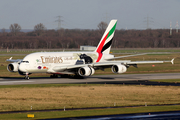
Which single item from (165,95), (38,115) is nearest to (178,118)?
(38,115)

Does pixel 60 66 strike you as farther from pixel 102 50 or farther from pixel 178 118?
pixel 178 118

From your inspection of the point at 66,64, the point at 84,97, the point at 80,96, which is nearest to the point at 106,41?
the point at 66,64

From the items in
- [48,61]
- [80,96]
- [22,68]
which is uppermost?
[48,61]

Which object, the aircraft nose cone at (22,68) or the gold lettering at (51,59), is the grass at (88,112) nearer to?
the aircraft nose cone at (22,68)

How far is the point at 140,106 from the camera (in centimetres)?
2995

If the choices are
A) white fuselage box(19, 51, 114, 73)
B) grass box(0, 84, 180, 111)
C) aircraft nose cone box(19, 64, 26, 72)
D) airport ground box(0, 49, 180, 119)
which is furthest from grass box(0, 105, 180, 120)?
white fuselage box(19, 51, 114, 73)

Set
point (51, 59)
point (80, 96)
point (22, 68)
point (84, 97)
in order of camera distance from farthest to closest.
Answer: point (51, 59), point (22, 68), point (80, 96), point (84, 97)

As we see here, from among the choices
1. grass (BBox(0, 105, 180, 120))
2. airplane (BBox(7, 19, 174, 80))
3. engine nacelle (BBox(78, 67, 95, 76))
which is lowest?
grass (BBox(0, 105, 180, 120))

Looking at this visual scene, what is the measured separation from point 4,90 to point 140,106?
19052 millimetres

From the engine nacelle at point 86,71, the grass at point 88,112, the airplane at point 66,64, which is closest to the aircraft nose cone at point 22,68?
the airplane at point 66,64

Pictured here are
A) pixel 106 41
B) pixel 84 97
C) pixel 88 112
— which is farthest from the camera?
pixel 106 41

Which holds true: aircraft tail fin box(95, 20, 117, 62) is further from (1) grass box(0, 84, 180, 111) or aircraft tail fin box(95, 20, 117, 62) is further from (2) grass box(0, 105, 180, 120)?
(2) grass box(0, 105, 180, 120)

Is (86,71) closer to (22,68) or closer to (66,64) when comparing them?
(66,64)

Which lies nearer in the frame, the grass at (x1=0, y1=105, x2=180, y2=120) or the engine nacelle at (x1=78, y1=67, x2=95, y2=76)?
the grass at (x1=0, y1=105, x2=180, y2=120)
